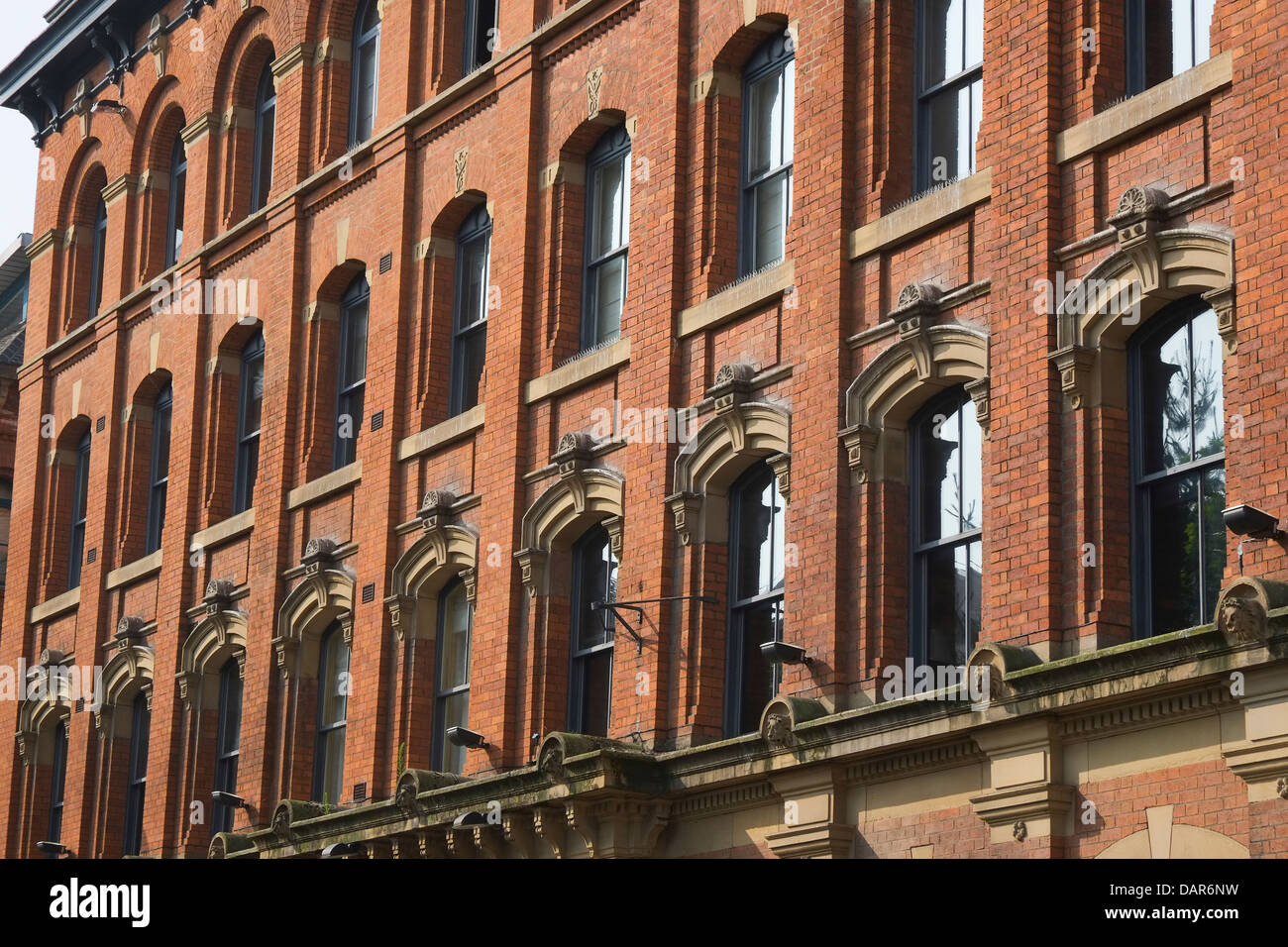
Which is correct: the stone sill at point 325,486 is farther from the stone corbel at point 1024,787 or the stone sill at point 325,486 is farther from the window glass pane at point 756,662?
the stone corbel at point 1024,787

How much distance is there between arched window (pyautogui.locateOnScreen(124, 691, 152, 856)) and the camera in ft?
102

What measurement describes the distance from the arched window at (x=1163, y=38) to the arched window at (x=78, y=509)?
21.0 metres

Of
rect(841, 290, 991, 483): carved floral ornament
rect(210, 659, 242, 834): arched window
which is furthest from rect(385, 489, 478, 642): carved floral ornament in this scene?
rect(841, 290, 991, 483): carved floral ornament

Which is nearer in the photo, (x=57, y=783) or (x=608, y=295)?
(x=608, y=295)

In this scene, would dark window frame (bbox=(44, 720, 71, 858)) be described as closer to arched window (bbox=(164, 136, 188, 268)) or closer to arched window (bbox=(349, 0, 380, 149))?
arched window (bbox=(164, 136, 188, 268))

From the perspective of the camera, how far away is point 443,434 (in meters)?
25.1

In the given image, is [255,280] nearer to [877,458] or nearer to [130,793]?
[130,793]

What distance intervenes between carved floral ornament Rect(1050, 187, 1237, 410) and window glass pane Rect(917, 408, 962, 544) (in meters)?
1.71

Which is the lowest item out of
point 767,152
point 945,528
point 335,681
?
point 945,528

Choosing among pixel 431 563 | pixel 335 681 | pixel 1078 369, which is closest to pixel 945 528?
pixel 1078 369

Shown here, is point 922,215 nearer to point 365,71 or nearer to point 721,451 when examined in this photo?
point 721,451

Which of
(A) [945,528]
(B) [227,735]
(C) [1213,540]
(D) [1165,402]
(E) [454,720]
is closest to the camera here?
(C) [1213,540]

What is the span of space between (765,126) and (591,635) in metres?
5.25

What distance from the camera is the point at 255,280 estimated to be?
98.4 feet
